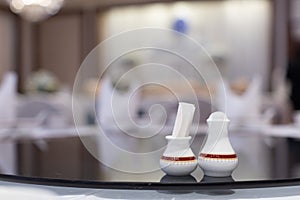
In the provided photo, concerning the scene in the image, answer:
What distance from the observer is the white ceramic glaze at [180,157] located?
2.21ft

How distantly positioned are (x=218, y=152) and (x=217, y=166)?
23mm

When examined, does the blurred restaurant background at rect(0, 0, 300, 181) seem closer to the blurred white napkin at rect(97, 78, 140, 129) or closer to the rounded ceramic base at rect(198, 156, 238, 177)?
the blurred white napkin at rect(97, 78, 140, 129)

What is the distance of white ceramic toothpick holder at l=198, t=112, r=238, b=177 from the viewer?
2.20 ft

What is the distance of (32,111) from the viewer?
2342mm

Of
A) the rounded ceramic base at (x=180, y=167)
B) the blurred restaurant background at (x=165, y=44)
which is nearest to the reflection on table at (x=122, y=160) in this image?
the rounded ceramic base at (x=180, y=167)

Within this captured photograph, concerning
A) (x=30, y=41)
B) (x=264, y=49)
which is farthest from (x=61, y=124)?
(x=30, y=41)

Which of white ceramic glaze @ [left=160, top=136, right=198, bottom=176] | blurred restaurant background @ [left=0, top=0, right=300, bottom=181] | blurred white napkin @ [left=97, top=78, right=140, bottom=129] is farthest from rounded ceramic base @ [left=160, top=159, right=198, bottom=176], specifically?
blurred restaurant background @ [left=0, top=0, right=300, bottom=181]

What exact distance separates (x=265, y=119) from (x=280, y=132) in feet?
1.29

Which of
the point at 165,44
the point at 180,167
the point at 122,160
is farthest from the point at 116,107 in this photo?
the point at 165,44

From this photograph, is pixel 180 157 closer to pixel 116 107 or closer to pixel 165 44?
pixel 116 107

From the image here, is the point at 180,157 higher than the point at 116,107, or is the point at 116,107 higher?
the point at 116,107

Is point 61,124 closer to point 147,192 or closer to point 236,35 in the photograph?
point 147,192

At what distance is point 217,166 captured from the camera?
671mm

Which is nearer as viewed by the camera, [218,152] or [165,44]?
[218,152]
